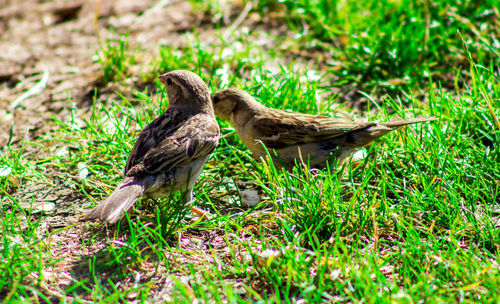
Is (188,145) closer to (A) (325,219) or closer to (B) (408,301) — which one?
(A) (325,219)

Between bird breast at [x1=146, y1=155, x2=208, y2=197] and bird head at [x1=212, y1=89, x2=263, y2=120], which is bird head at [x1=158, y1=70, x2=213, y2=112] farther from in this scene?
bird breast at [x1=146, y1=155, x2=208, y2=197]

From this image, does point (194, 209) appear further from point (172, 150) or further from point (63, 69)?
point (63, 69)

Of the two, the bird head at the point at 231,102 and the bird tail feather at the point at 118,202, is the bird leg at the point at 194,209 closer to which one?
the bird tail feather at the point at 118,202

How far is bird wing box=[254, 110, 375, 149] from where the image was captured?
4645mm

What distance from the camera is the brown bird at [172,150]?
3.67 m

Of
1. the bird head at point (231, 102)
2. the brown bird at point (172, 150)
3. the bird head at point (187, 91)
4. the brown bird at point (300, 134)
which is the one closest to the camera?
the brown bird at point (172, 150)

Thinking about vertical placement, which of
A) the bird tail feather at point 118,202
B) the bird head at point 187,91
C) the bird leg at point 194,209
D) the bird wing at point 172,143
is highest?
the bird head at point 187,91

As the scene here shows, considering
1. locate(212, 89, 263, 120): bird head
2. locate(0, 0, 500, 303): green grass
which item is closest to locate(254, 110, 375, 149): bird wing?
locate(212, 89, 263, 120): bird head

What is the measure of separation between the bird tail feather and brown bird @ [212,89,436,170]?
1.19m

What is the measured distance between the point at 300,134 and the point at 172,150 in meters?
1.22

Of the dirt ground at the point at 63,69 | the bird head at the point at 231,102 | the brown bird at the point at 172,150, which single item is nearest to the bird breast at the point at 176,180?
the brown bird at the point at 172,150

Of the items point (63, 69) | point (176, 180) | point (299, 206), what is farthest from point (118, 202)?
point (63, 69)

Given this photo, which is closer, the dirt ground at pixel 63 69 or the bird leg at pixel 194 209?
the dirt ground at pixel 63 69

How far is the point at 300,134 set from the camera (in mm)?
4711
